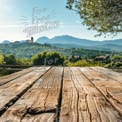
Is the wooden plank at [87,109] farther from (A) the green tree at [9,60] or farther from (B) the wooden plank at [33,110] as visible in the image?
(A) the green tree at [9,60]

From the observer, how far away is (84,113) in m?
2.46

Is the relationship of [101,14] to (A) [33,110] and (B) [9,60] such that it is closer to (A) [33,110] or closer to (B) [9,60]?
(A) [33,110]

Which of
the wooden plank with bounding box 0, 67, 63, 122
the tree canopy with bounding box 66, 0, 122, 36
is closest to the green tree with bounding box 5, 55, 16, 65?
the tree canopy with bounding box 66, 0, 122, 36

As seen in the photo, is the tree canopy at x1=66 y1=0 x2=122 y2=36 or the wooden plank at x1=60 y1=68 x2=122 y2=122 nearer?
the wooden plank at x1=60 y1=68 x2=122 y2=122

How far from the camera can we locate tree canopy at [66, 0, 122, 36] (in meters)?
20.2

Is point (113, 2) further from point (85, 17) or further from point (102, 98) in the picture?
point (102, 98)

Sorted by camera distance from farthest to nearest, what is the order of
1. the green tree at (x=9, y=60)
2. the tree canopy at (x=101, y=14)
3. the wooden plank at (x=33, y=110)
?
the green tree at (x=9, y=60), the tree canopy at (x=101, y=14), the wooden plank at (x=33, y=110)

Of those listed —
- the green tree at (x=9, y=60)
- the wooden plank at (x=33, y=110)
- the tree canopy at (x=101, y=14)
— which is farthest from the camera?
the green tree at (x=9, y=60)

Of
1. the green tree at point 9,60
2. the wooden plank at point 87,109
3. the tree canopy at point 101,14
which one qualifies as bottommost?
the green tree at point 9,60

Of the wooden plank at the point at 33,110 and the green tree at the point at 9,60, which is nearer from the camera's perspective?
the wooden plank at the point at 33,110

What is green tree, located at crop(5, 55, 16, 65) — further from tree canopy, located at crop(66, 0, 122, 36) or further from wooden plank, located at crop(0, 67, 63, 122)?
wooden plank, located at crop(0, 67, 63, 122)

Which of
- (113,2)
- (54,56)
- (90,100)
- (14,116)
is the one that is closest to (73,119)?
(14,116)

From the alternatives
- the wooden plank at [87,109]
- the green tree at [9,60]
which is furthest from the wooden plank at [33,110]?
the green tree at [9,60]

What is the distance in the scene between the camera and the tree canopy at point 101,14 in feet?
66.1
